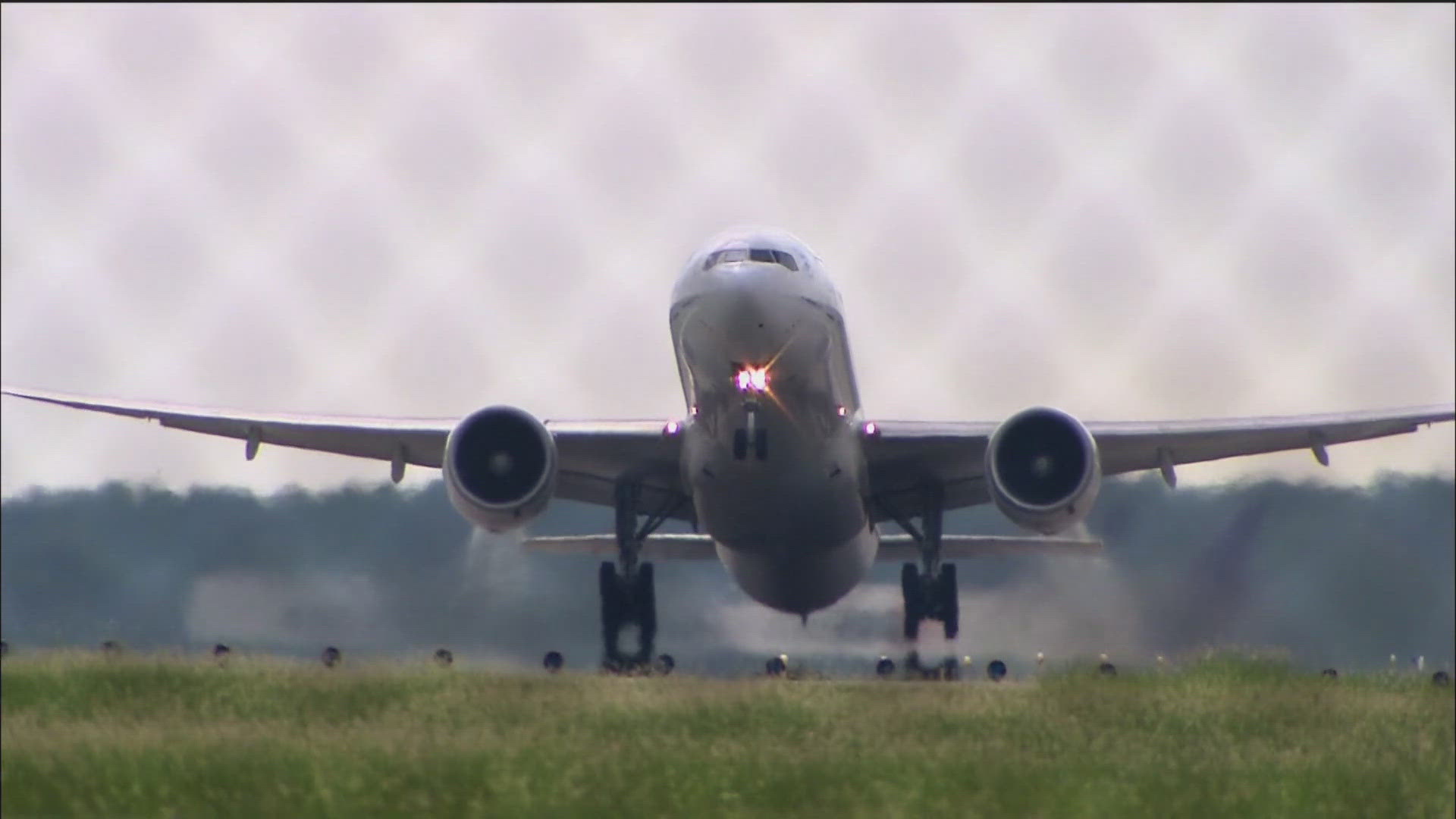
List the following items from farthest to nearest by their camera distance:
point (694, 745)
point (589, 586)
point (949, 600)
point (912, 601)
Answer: point (589, 586)
point (912, 601)
point (949, 600)
point (694, 745)

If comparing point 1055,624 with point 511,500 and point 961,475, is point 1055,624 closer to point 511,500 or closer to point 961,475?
point 961,475

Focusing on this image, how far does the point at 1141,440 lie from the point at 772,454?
4892mm

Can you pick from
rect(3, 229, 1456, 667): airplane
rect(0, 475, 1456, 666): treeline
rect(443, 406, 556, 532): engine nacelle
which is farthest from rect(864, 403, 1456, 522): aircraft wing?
rect(443, 406, 556, 532): engine nacelle

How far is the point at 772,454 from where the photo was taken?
24156 millimetres

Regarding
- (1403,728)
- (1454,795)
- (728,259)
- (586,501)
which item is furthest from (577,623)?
(1454,795)

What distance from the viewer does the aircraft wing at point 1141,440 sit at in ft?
84.4

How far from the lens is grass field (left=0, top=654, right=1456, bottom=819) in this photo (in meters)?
11.9

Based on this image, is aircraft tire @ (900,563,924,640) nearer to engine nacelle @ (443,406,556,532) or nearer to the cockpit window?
the cockpit window

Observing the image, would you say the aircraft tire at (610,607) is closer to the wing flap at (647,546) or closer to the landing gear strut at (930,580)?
the wing flap at (647,546)

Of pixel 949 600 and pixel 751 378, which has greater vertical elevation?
pixel 751 378

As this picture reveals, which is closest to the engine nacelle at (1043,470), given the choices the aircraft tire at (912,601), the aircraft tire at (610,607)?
the aircraft tire at (912,601)

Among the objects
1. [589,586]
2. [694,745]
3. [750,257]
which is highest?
[750,257]

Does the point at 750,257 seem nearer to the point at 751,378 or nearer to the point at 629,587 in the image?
the point at 751,378

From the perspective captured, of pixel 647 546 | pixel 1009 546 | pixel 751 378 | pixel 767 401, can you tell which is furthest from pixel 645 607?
pixel 751 378
